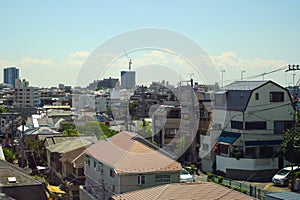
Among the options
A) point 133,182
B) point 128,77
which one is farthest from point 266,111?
point 133,182

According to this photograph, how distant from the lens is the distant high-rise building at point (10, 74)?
73312mm

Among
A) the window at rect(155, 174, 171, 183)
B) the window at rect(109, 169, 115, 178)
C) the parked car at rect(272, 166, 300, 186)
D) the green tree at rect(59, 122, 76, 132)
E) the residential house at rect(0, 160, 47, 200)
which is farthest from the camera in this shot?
the green tree at rect(59, 122, 76, 132)

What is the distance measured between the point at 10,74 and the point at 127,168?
73.0 meters

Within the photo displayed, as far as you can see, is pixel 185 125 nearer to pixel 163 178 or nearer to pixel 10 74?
pixel 163 178

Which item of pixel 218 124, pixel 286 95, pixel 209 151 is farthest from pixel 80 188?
pixel 286 95

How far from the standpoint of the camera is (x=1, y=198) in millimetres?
3273

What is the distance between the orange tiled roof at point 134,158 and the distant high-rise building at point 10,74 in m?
68.4

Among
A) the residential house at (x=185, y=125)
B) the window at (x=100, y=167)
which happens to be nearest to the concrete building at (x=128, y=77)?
the residential house at (x=185, y=125)

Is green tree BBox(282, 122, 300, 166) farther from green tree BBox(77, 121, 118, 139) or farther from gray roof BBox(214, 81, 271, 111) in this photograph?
green tree BBox(77, 121, 118, 139)

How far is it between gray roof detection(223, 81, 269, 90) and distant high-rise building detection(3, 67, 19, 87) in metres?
65.2

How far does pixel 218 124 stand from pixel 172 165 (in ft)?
17.8

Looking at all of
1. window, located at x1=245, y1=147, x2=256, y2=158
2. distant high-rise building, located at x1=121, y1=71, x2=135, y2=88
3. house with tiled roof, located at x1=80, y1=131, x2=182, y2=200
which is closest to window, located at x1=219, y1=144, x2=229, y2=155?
window, located at x1=245, y1=147, x2=256, y2=158

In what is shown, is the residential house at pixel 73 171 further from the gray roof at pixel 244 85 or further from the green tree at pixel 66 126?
the green tree at pixel 66 126

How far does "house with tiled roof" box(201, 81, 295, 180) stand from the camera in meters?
10.9
